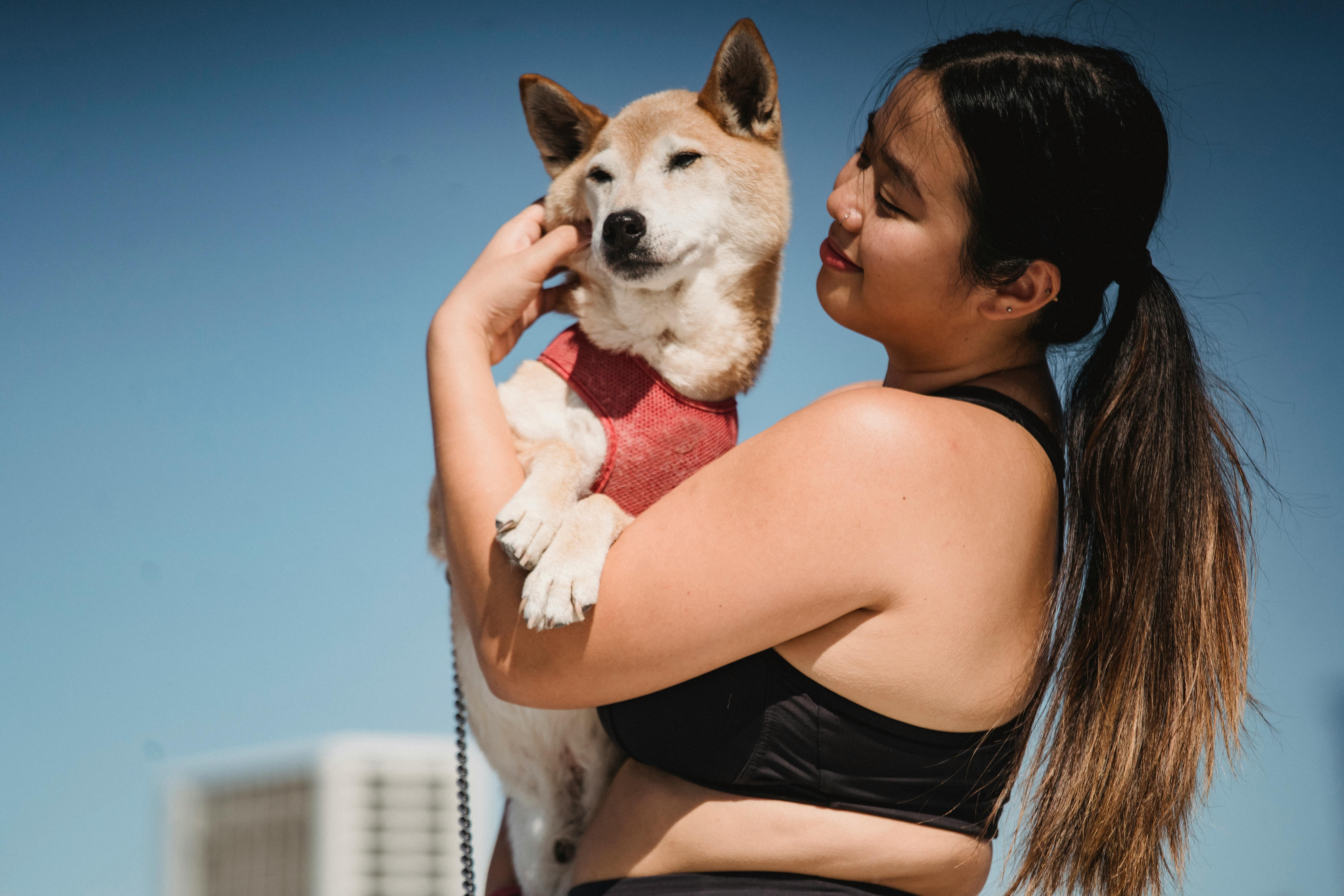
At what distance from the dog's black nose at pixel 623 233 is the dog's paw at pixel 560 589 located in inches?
37.9

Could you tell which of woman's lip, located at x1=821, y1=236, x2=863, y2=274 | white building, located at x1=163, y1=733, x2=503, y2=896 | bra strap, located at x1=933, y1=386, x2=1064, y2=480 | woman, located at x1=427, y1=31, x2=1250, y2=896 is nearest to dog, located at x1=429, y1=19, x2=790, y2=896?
woman, located at x1=427, y1=31, x2=1250, y2=896

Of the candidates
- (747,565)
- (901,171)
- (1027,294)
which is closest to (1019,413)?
(1027,294)

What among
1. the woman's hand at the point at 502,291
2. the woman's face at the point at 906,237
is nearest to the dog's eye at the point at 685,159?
the woman's hand at the point at 502,291

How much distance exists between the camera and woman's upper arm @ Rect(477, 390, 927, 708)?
1404mm

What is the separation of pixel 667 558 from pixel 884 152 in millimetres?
802

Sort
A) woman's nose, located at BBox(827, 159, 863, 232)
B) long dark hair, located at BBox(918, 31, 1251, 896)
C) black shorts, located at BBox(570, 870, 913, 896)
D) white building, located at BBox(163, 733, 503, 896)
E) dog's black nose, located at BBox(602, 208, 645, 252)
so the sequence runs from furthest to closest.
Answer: white building, located at BBox(163, 733, 503, 896), dog's black nose, located at BBox(602, 208, 645, 252), woman's nose, located at BBox(827, 159, 863, 232), long dark hair, located at BBox(918, 31, 1251, 896), black shorts, located at BBox(570, 870, 913, 896)

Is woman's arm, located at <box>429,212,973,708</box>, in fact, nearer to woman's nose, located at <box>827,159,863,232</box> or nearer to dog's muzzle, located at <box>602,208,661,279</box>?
woman's nose, located at <box>827,159,863,232</box>

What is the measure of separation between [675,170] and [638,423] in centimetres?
82

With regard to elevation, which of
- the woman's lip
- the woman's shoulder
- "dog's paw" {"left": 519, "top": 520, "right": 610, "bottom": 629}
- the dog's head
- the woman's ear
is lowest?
"dog's paw" {"left": 519, "top": 520, "right": 610, "bottom": 629}

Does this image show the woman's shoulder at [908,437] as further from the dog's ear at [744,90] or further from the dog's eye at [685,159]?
the dog's ear at [744,90]

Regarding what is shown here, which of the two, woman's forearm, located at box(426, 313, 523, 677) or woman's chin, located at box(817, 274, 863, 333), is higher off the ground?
woman's chin, located at box(817, 274, 863, 333)

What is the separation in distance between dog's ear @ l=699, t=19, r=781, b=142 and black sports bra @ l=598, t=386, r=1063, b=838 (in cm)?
166

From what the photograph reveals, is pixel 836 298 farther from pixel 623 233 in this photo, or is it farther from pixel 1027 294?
pixel 623 233

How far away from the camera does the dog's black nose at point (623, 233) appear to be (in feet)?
7.44
